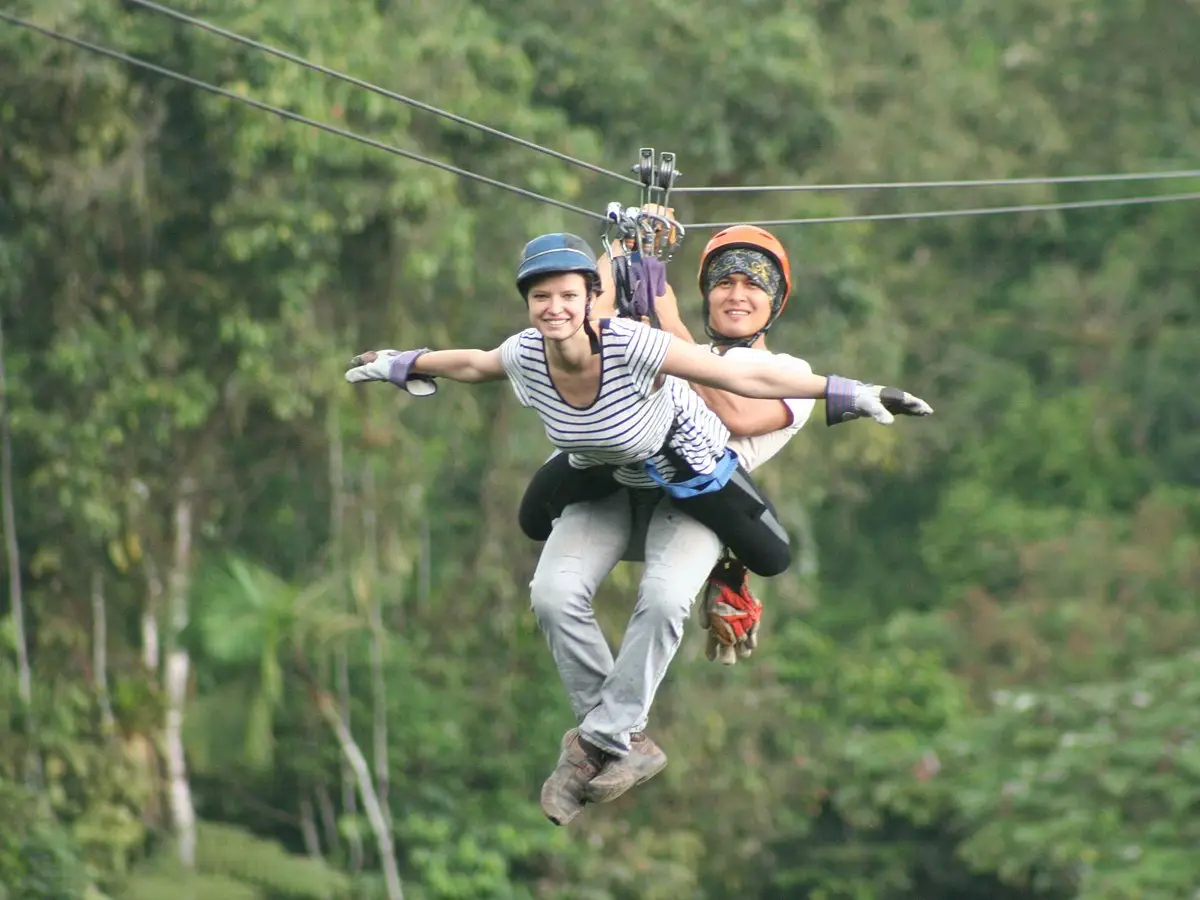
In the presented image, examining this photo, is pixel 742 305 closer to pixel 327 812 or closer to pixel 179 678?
pixel 179 678

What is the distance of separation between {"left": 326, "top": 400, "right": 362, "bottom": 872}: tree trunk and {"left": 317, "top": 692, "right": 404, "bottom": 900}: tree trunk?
4.6 inches

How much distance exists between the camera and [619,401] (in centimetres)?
593

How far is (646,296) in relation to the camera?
20.7 feet

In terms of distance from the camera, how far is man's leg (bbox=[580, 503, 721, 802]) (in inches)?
246

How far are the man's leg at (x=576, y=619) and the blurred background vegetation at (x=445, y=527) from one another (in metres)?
6.86

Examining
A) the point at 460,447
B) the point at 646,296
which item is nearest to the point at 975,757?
the point at 460,447

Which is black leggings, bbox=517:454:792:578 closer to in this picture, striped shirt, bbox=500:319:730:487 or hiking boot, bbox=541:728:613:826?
striped shirt, bbox=500:319:730:487

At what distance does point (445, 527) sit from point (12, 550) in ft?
12.5

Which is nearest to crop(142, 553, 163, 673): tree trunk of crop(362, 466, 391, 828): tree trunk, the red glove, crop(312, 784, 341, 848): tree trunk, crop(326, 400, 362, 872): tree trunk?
crop(326, 400, 362, 872): tree trunk

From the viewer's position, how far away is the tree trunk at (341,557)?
14977 mm

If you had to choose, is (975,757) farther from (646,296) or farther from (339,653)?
(646,296)

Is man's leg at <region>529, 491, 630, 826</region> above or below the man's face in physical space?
below

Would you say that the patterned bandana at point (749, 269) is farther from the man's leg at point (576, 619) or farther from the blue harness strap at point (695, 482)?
the man's leg at point (576, 619)

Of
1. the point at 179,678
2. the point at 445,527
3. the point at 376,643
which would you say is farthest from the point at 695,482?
the point at 445,527
